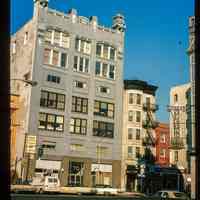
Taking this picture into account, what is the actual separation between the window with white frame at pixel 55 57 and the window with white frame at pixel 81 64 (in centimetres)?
174

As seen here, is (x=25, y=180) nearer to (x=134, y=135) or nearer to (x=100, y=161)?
(x=100, y=161)

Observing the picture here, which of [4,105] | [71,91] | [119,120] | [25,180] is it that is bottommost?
[25,180]

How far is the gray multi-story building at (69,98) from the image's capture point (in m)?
53.7

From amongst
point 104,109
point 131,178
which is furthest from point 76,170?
point 131,178

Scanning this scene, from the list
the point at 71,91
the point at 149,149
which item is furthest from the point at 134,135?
the point at 71,91

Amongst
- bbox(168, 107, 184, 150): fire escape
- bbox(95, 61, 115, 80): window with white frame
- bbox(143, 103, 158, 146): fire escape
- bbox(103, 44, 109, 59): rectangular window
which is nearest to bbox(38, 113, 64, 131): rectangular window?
bbox(95, 61, 115, 80): window with white frame

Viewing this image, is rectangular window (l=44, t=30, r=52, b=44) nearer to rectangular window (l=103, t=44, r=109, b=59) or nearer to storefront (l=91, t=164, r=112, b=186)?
rectangular window (l=103, t=44, r=109, b=59)

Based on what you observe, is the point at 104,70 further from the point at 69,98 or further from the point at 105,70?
the point at 69,98

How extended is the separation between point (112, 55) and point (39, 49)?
1293 cm

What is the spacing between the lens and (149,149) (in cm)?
6838

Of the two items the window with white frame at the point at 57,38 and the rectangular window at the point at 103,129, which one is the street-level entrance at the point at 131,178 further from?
the window with white frame at the point at 57,38

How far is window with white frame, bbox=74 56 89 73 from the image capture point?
195ft

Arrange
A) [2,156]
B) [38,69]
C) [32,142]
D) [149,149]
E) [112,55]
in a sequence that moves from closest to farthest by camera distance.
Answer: [2,156] < [32,142] < [38,69] < [112,55] < [149,149]

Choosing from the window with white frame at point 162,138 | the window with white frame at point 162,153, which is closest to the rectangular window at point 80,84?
the window with white frame at point 162,138
